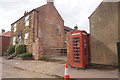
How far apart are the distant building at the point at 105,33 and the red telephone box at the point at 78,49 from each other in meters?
1.04

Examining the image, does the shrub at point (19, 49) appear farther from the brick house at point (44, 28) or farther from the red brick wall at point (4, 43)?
the red brick wall at point (4, 43)

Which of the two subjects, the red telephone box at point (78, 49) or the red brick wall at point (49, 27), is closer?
the red telephone box at point (78, 49)

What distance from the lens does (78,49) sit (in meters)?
5.18

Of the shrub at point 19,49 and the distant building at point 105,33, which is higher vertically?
the distant building at point 105,33

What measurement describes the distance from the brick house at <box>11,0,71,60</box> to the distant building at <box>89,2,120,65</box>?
20.4 ft

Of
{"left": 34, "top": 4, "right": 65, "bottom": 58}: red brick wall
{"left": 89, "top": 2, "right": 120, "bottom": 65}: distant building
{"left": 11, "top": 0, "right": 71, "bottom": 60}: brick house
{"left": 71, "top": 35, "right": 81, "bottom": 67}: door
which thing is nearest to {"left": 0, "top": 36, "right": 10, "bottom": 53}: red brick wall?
{"left": 11, "top": 0, "right": 71, "bottom": 60}: brick house

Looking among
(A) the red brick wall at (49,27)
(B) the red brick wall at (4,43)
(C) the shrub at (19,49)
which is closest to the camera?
(C) the shrub at (19,49)

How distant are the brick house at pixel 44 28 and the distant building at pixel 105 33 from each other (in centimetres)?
621

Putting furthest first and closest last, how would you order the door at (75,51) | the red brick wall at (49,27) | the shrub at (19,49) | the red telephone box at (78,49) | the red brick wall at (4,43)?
1. the red brick wall at (4,43)
2. the red brick wall at (49,27)
3. the shrub at (19,49)
4. the door at (75,51)
5. the red telephone box at (78,49)

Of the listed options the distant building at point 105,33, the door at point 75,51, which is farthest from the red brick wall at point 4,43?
the distant building at point 105,33

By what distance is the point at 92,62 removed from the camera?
19.3 ft

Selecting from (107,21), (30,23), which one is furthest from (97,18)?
(30,23)

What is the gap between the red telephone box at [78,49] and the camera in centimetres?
503

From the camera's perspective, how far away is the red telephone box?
5.03 m
